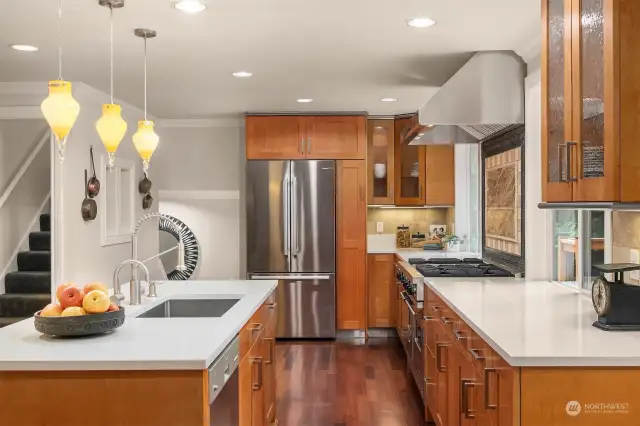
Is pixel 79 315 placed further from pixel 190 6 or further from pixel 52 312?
pixel 190 6

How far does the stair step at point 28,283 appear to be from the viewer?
229 inches

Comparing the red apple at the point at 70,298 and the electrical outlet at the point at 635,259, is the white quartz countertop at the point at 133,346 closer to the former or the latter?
the red apple at the point at 70,298

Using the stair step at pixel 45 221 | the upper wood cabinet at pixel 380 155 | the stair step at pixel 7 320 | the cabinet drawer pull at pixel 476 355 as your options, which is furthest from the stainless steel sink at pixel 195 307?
the upper wood cabinet at pixel 380 155

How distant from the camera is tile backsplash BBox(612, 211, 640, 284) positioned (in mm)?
2871

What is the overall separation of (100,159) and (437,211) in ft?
12.2

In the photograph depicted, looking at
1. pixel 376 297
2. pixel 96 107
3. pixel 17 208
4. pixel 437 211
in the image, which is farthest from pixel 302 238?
pixel 17 208

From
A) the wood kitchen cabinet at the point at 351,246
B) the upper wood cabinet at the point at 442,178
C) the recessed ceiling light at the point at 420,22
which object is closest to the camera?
the recessed ceiling light at the point at 420,22

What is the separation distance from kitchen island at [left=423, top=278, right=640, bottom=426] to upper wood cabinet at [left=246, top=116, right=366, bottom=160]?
3541 millimetres

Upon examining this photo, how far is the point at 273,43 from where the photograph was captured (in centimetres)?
394

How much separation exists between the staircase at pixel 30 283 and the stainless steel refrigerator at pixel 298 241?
76.7 inches

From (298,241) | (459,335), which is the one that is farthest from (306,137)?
(459,335)

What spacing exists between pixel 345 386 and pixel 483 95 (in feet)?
7.98

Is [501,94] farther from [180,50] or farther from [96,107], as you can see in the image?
[96,107]

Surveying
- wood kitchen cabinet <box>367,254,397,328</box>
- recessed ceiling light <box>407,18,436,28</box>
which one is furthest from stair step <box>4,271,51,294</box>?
recessed ceiling light <box>407,18,436,28</box>
